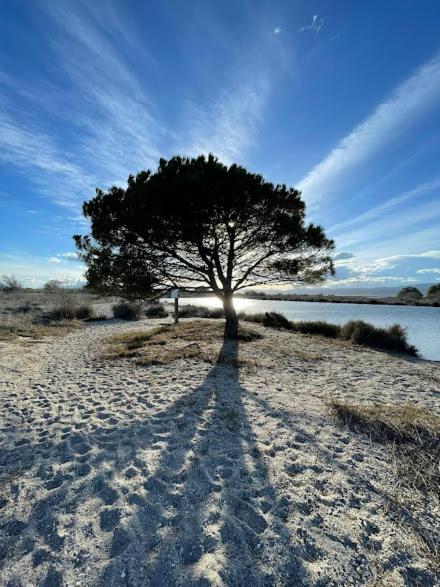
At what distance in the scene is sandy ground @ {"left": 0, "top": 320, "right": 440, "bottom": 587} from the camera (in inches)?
80.0

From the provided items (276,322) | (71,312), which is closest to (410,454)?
(276,322)

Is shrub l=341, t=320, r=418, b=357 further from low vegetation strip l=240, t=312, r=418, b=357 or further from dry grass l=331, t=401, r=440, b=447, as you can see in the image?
dry grass l=331, t=401, r=440, b=447

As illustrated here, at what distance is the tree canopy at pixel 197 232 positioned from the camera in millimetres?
8375

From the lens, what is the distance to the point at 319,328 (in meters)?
14.5

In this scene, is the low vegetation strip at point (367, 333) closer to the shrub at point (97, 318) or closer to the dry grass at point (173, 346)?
the dry grass at point (173, 346)

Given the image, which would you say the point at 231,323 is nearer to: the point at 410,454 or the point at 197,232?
the point at 197,232

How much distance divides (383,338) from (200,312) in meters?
14.9

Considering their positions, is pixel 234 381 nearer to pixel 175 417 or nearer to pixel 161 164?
pixel 175 417

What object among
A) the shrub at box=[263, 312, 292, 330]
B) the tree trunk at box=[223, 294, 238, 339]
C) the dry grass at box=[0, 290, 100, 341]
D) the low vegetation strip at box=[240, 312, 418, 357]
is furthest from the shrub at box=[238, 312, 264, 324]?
the dry grass at box=[0, 290, 100, 341]

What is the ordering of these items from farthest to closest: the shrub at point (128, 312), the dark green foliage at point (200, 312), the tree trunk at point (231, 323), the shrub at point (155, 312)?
the shrub at point (155, 312) → the dark green foliage at point (200, 312) → the shrub at point (128, 312) → the tree trunk at point (231, 323)

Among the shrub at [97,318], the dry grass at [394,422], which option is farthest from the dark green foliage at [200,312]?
the dry grass at [394,422]

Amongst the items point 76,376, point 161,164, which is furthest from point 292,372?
point 161,164

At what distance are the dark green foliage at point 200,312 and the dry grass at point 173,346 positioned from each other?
8.98m

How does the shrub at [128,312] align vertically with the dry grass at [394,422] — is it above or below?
above
